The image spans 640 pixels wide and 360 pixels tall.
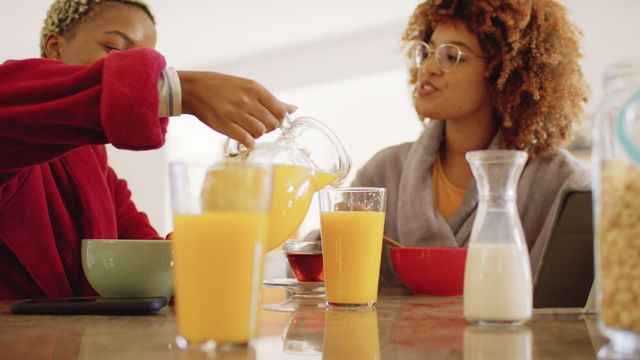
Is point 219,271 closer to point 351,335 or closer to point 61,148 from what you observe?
point 351,335

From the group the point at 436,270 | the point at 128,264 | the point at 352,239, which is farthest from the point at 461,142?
the point at 128,264

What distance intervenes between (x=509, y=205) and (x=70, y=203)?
0.92m

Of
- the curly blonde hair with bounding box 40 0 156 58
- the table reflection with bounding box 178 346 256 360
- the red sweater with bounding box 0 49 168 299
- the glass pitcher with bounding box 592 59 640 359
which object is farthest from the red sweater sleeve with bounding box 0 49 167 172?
the curly blonde hair with bounding box 40 0 156 58

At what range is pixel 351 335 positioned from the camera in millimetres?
667

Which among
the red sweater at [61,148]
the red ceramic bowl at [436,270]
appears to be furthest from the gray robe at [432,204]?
the red sweater at [61,148]

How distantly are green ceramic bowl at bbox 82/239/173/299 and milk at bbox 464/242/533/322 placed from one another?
417 millimetres

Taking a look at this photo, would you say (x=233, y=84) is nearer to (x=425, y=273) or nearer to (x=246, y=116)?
(x=246, y=116)

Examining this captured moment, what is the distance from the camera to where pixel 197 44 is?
20.7 feet

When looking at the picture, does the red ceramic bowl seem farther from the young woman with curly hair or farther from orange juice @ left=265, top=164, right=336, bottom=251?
the young woman with curly hair

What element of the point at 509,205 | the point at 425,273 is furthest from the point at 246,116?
the point at 425,273

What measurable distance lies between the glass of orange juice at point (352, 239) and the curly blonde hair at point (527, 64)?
3.88ft

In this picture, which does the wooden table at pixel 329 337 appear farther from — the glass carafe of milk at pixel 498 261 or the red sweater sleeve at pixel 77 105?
the red sweater sleeve at pixel 77 105

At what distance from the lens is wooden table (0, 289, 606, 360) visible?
565 mm

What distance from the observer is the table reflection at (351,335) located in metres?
0.57
